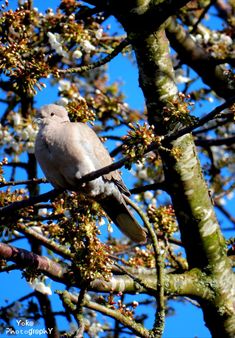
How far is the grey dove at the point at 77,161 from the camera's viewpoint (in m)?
3.53

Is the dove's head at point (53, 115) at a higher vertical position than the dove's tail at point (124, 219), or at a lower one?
higher

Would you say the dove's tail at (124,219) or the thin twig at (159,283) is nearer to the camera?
the thin twig at (159,283)

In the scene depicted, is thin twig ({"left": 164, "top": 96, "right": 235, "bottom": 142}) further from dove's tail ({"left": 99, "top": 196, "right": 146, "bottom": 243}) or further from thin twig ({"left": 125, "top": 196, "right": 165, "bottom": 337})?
dove's tail ({"left": 99, "top": 196, "right": 146, "bottom": 243})

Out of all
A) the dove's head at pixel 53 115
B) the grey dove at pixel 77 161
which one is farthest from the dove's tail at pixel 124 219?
the dove's head at pixel 53 115

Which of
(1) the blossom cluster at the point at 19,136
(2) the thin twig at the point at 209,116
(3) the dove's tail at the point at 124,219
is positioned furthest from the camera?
(1) the blossom cluster at the point at 19,136

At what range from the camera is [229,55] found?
535 cm

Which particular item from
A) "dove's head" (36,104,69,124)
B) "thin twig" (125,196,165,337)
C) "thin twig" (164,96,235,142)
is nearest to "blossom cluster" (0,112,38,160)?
"dove's head" (36,104,69,124)

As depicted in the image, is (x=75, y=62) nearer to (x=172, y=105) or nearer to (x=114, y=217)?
(x=114, y=217)

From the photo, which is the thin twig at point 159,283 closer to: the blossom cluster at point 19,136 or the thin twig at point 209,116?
the thin twig at point 209,116

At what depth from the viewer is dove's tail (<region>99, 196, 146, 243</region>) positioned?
3793mm

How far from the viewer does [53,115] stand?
3.86m

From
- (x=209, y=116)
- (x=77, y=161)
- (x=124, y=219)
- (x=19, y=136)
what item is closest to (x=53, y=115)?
(x=77, y=161)

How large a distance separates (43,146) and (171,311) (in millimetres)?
2408

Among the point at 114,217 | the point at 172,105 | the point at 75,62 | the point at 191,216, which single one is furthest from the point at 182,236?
the point at 75,62
